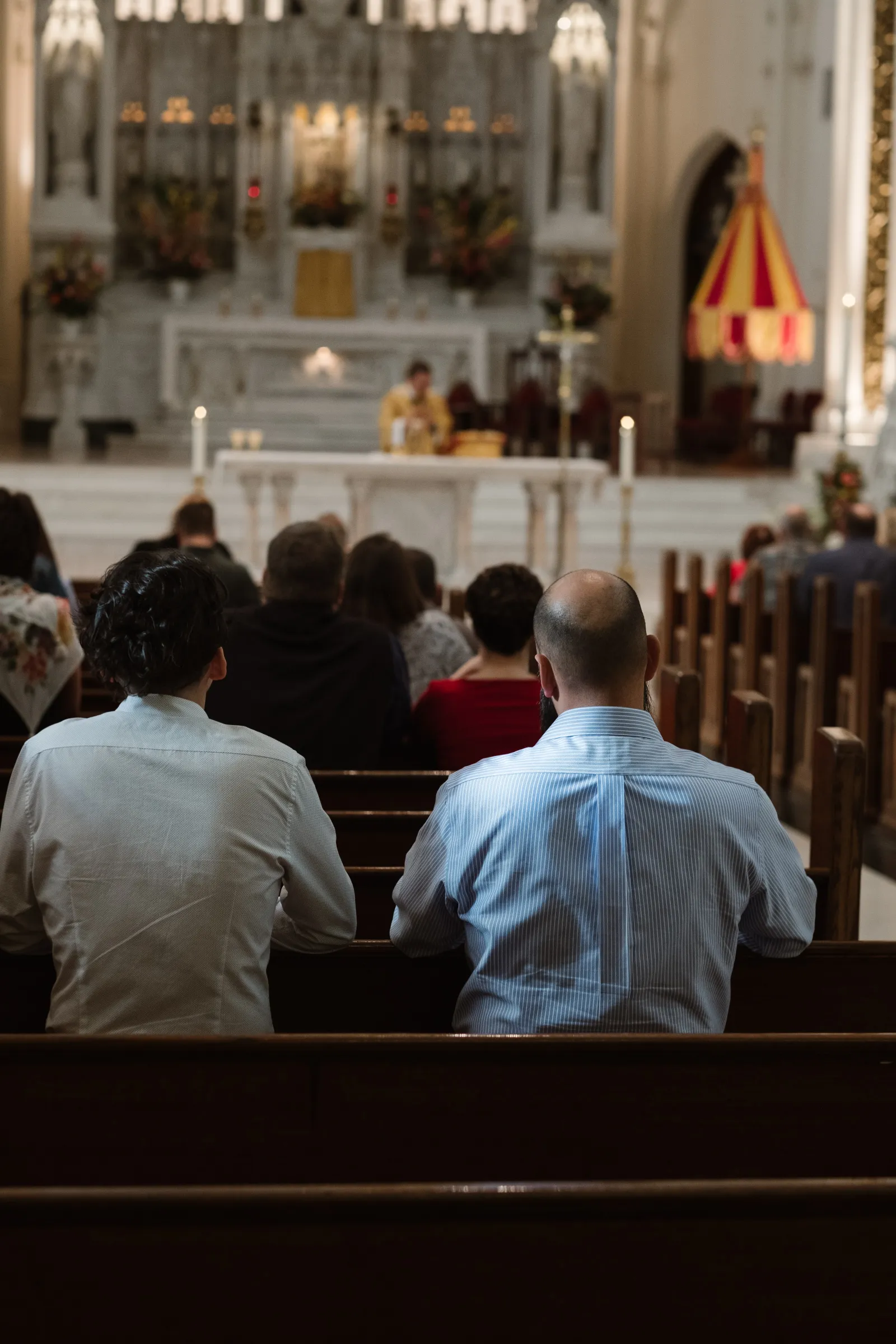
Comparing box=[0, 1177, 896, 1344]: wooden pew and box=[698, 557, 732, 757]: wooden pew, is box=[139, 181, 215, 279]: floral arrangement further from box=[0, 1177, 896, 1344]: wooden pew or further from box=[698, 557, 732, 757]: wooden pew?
box=[0, 1177, 896, 1344]: wooden pew

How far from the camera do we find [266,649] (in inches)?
141

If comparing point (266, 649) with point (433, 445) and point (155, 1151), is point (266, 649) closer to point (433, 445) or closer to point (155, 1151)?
point (155, 1151)

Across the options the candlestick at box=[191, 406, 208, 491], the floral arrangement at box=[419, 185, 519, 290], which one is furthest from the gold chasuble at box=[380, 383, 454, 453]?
the floral arrangement at box=[419, 185, 519, 290]

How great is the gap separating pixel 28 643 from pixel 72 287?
40.9ft

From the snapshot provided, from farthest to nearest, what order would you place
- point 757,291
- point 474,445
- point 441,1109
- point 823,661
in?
point 757,291
point 474,445
point 823,661
point 441,1109

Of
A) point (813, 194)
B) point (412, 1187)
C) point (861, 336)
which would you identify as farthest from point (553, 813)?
point (813, 194)

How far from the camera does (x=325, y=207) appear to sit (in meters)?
16.5

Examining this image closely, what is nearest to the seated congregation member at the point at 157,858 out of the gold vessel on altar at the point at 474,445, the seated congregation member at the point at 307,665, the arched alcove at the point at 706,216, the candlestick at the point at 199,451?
the seated congregation member at the point at 307,665

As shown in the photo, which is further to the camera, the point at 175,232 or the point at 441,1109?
the point at 175,232

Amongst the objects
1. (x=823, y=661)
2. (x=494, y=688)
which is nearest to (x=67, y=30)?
(x=823, y=661)

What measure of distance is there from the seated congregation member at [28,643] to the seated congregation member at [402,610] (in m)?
0.76

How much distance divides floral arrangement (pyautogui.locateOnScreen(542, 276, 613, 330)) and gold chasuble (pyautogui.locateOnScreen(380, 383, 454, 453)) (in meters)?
5.67

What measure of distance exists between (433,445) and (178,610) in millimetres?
8074

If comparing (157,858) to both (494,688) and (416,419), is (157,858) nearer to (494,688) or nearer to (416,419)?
(494,688)
